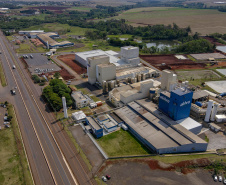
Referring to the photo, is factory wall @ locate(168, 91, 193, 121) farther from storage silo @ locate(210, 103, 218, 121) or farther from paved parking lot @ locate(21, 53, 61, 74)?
paved parking lot @ locate(21, 53, 61, 74)

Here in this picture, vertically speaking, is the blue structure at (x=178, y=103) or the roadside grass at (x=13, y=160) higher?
the blue structure at (x=178, y=103)

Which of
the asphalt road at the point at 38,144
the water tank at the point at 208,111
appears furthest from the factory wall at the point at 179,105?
the asphalt road at the point at 38,144

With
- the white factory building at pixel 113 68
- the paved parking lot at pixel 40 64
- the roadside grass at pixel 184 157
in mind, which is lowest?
the roadside grass at pixel 184 157

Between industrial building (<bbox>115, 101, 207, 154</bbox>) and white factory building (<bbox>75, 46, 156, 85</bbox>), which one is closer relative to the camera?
industrial building (<bbox>115, 101, 207, 154</bbox>)

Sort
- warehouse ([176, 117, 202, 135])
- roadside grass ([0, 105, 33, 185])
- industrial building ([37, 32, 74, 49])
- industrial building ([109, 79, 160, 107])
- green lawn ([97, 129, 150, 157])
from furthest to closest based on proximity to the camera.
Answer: industrial building ([37, 32, 74, 49])
industrial building ([109, 79, 160, 107])
warehouse ([176, 117, 202, 135])
green lawn ([97, 129, 150, 157])
roadside grass ([0, 105, 33, 185])

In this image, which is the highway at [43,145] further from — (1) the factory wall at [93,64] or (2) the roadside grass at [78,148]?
(1) the factory wall at [93,64]

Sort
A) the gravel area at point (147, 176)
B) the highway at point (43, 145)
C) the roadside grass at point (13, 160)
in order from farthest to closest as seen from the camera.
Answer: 1. the highway at point (43, 145)
2. the roadside grass at point (13, 160)
3. the gravel area at point (147, 176)

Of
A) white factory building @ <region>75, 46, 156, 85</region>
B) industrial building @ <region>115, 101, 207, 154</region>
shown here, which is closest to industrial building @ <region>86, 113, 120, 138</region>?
industrial building @ <region>115, 101, 207, 154</region>
